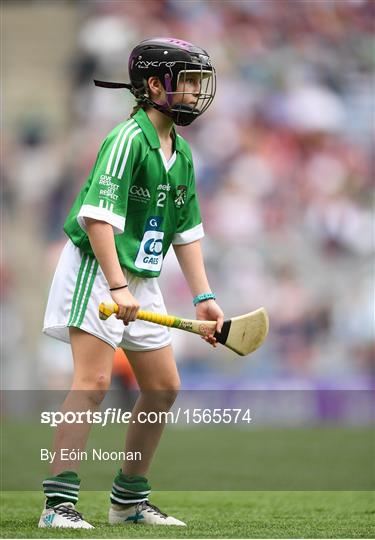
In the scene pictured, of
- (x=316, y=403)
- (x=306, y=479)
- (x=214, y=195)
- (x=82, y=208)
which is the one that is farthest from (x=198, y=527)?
(x=214, y=195)

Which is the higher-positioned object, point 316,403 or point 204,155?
point 204,155

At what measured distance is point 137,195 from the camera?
3775 millimetres

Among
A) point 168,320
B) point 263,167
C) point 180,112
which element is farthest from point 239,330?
point 263,167

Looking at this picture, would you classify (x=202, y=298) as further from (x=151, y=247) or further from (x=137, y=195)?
(x=137, y=195)

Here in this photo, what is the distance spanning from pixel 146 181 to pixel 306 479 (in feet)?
9.09

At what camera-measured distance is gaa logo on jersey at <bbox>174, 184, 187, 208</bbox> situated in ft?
12.8

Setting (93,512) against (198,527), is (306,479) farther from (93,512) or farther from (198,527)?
(198,527)

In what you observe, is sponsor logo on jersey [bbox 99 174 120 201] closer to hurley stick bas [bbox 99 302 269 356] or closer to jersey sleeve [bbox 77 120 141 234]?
jersey sleeve [bbox 77 120 141 234]

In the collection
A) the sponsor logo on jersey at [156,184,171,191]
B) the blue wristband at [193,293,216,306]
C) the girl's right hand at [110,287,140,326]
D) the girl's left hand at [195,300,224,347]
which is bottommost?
the girl's left hand at [195,300,224,347]

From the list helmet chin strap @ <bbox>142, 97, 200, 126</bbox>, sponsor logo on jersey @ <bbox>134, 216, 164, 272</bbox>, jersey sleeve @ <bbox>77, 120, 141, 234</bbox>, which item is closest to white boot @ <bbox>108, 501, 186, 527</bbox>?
sponsor logo on jersey @ <bbox>134, 216, 164, 272</bbox>

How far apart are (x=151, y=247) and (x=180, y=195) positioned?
0.71 feet

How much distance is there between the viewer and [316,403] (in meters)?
11.8

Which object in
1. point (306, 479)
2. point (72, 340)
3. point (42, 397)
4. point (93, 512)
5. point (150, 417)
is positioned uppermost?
point (72, 340)

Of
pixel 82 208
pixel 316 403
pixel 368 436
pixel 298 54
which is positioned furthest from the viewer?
pixel 298 54
